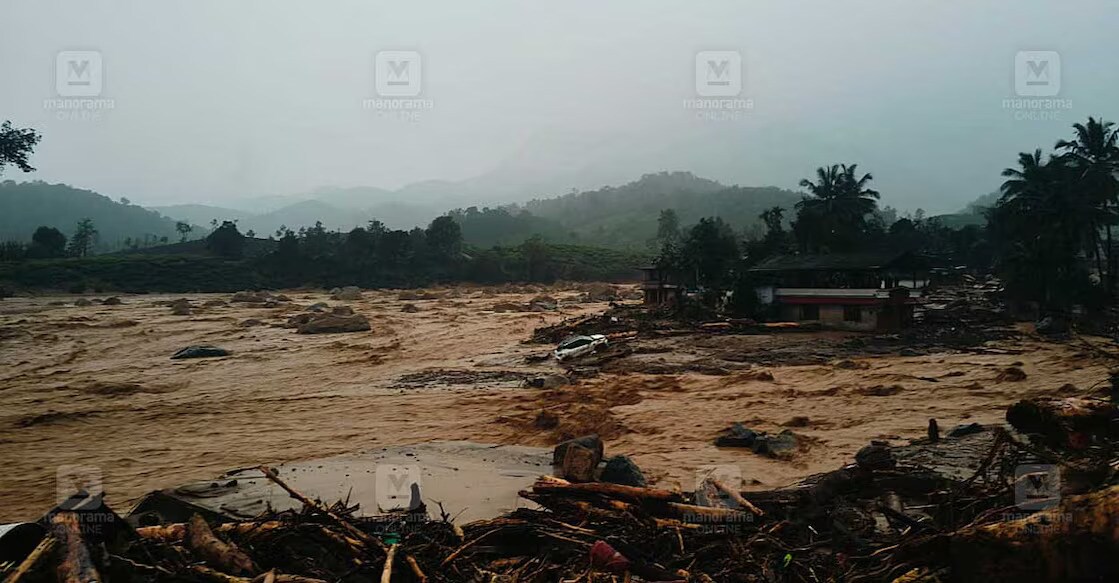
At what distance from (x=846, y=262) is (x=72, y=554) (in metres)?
37.5

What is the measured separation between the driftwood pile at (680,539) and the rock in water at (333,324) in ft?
101

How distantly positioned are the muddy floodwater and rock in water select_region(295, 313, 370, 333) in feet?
10.4

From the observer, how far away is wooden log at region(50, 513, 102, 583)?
498 centimetres

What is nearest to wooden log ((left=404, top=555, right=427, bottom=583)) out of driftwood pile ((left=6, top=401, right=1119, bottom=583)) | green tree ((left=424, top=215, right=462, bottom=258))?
driftwood pile ((left=6, top=401, right=1119, bottom=583))

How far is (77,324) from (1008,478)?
45313mm

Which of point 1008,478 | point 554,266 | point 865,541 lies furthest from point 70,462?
point 554,266

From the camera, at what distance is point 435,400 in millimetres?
19453

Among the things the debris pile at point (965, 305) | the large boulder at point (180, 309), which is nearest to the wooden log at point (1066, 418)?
the debris pile at point (965, 305)

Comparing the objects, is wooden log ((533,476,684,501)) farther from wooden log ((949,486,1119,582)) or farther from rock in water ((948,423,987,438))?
rock in water ((948,423,987,438))

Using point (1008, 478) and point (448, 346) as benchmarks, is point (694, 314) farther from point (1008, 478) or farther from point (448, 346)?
point (1008, 478)

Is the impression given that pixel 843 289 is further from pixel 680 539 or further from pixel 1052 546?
pixel 1052 546

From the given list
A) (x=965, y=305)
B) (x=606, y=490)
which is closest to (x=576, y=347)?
(x=606, y=490)

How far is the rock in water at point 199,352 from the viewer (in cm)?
2814

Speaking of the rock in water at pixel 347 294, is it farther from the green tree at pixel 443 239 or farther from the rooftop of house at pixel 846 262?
the rooftop of house at pixel 846 262
